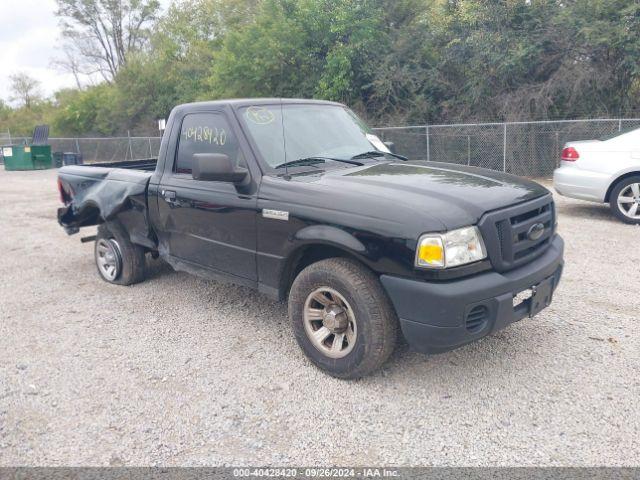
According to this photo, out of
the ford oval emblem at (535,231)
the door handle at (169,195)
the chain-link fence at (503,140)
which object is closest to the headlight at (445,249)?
the ford oval emblem at (535,231)

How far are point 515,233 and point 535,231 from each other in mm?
275

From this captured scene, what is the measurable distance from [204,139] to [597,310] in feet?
12.1

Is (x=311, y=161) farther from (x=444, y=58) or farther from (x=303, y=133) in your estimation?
(x=444, y=58)

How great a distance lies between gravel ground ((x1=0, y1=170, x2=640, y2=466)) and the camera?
288cm

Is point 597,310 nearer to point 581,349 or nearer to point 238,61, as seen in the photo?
point 581,349

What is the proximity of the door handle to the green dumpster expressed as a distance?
2245 centimetres

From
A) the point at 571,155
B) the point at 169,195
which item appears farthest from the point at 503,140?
the point at 169,195

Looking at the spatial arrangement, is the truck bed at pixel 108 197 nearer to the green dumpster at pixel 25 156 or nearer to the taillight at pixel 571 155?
the taillight at pixel 571 155

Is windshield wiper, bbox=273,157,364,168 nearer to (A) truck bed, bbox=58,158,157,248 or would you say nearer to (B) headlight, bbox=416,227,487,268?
(B) headlight, bbox=416,227,487,268

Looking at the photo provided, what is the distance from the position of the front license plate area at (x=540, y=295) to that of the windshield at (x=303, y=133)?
1801 mm

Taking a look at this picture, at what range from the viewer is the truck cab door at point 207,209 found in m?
4.02

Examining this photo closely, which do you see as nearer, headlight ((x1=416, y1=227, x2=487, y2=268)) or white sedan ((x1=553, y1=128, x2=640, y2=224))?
headlight ((x1=416, y1=227, x2=487, y2=268))

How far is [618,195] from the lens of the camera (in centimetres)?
781

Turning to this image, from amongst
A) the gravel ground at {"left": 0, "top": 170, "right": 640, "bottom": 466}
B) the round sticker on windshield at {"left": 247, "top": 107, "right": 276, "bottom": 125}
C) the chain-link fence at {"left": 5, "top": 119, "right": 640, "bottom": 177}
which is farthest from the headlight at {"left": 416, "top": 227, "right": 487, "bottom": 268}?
the chain-link fence at {"left": 5, "top": 119, "right": 640, "bottom": 177}
